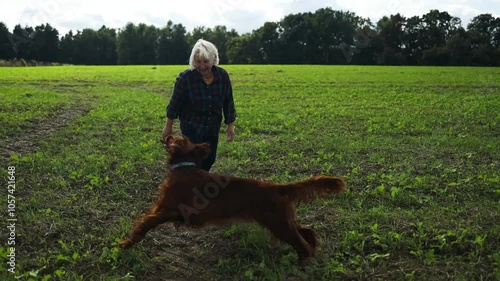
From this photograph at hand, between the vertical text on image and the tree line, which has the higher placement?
the tree line

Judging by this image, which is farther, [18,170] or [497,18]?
[497,18]

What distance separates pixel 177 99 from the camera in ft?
16.9

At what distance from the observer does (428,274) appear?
4.15 m

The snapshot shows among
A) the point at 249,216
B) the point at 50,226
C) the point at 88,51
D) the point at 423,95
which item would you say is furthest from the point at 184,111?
the point at 88,51

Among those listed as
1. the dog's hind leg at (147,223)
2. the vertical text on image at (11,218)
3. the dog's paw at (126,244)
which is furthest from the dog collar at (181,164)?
the vertical text on image at (11,218)

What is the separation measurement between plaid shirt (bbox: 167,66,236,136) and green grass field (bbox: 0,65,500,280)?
123 cm

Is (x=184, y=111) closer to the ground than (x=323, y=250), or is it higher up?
higher up

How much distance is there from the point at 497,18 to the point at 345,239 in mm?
89365

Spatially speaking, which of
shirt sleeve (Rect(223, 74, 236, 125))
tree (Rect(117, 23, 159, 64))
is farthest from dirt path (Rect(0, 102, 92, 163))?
tree (Rect(117, 23, 159, 64))

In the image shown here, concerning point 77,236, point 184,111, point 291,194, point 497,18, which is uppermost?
Result: point 497,18

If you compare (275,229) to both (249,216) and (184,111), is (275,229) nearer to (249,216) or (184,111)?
(249,216)

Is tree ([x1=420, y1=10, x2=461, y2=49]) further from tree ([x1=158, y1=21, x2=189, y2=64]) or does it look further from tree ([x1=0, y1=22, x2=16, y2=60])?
tree ([x1=0, y1=22, x2=16, y2=60])

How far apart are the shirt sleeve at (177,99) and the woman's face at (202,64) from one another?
250 millimetres

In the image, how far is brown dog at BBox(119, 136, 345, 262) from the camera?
421cm
